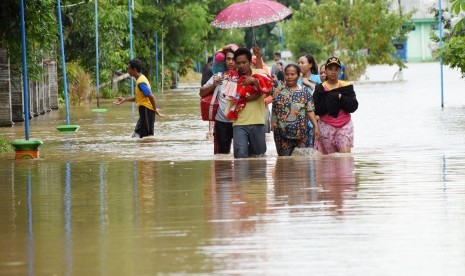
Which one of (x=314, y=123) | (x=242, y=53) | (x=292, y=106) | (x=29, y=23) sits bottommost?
(x=314, y=123)

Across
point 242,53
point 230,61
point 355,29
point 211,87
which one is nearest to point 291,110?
point 242,53

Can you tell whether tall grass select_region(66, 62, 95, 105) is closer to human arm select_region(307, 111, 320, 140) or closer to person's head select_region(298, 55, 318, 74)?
person's head select_region(298, 55, 318, 74)

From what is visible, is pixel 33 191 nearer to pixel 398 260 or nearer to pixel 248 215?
pixel 248 215

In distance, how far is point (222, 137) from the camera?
18.8 meters

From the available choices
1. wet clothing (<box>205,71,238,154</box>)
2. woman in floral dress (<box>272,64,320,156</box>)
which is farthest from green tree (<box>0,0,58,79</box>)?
woman in floral dress (<box>272,64,320,156</box>)

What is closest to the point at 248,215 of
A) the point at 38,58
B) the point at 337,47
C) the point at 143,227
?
the point at 143,227

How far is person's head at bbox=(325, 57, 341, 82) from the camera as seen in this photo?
56.4 feet

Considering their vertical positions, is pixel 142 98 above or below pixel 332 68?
below

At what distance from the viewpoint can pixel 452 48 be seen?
3216 centimetres

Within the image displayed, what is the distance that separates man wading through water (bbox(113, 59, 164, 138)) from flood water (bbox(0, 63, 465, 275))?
1837mm

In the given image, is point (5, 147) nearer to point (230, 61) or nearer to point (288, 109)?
point (230, 61)

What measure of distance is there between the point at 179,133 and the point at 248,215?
48.8 ft

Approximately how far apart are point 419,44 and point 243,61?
112737mm

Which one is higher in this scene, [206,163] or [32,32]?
[32,32]
